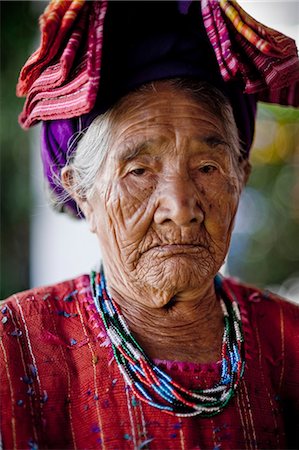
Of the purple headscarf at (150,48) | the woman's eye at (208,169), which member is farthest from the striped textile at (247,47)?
the woman's eye at (208,169)

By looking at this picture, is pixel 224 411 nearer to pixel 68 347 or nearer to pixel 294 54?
pixel 68 347

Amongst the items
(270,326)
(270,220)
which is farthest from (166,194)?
(270,220)

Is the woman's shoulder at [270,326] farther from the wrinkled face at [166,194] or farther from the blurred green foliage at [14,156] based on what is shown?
the blurred green foliage at [14,156]

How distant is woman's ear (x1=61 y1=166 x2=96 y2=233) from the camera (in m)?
1.96

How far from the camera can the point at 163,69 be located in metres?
1.77

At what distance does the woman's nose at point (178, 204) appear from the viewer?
169 cm

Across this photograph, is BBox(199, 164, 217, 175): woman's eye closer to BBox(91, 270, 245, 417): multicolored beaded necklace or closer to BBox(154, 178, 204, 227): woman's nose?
BBox(154, 178, 204, 227): woman's nose

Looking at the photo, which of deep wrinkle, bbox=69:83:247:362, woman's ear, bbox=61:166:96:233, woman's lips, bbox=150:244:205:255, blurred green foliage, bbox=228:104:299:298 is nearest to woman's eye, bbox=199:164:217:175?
deep wrinkle, bbox=69:83:247:362

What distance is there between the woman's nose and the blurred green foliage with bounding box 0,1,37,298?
2.21 metres

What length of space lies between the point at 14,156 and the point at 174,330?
238 centimetres

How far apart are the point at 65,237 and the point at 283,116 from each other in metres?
1.94

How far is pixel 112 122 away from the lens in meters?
1.81

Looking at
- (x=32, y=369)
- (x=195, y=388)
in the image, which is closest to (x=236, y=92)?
(x=195, y=388)


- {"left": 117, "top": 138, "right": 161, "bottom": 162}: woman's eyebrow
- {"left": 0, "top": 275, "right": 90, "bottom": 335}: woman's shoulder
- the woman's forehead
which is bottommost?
{"left": 0, "top": 275, "right": 90, "bottom": 335}: woman's shoulder
